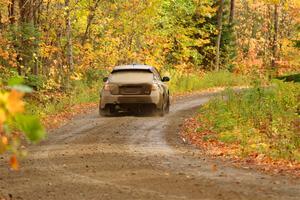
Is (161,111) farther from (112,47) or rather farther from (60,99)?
(112,47)

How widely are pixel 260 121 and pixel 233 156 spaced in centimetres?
459

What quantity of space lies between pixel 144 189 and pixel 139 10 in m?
26.2

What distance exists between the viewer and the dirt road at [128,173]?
26.2 ft

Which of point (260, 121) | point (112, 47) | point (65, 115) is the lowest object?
point (65, 115)

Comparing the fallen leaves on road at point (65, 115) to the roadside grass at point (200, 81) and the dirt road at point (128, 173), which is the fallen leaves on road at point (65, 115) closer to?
the dirt road at point (128, 173)

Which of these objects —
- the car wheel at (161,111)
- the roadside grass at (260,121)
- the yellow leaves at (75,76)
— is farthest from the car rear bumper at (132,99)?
the yellow leaves at (75,76)

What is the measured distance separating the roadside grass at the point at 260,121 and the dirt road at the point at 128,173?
129 cm

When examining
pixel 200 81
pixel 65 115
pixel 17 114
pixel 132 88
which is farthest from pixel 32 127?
pixel 200 81

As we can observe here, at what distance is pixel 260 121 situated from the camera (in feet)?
53.3

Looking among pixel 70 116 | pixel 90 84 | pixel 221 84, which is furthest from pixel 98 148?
pixel 221 84

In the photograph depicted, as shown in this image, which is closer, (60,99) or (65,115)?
(65,115)

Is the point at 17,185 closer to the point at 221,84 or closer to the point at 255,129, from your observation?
the point at 255,129

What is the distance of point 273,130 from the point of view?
1472cm

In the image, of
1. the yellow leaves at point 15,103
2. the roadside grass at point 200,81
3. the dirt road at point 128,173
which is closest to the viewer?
the yellow leaves at point 15,103
